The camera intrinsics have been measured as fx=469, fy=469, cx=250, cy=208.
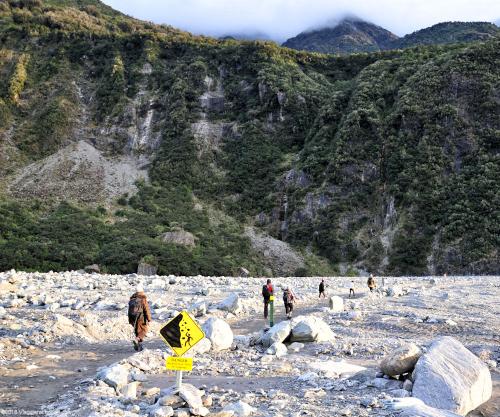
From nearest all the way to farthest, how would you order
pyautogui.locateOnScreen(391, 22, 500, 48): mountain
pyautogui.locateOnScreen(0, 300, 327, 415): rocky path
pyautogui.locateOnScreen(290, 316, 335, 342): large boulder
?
pyautogui.locateOnScreen(0, 300, 327, 415): rocky path
pyautogui.locateOnScreen(290, 316, 335, 342): large boulder
pyautogui.locateOnScreen(391, 22, 500, 48): mountain

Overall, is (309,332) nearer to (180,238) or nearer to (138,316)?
(138,316)

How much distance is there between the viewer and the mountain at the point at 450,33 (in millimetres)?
164250

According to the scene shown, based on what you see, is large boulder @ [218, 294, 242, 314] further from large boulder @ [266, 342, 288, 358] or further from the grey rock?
the grey rock

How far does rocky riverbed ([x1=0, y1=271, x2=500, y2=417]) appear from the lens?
6.70m

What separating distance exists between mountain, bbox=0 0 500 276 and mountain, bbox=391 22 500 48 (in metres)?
96.6

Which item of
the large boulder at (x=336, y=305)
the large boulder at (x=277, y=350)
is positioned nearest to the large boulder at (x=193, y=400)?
the large boulder at (x=277, y=350)

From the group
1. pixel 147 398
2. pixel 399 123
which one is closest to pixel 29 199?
pixel 399 123

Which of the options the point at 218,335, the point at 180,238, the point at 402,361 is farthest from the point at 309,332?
the point at 180,238

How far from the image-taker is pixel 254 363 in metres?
9.72

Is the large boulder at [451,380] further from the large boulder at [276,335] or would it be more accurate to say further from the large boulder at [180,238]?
the large boulder at [180,238]

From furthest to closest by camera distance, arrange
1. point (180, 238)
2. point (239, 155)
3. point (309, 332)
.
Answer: point (239, 155)
point (180, 238)
point (309, 332)

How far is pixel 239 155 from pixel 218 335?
209 feet

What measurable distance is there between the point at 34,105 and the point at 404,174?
58700 millimetres

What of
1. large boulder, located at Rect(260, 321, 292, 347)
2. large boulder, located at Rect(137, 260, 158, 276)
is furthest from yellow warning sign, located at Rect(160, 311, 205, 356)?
large boulder, located at Rect(137, 260, 158, 276)
